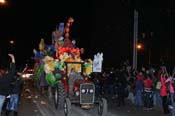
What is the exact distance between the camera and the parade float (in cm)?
1673

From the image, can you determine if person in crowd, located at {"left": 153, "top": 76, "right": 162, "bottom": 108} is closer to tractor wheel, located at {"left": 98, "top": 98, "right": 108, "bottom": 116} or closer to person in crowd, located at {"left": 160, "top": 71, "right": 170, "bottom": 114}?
person in crowd, located at {"left": 160, "top": 71, "right": 170, "bottom": 114}

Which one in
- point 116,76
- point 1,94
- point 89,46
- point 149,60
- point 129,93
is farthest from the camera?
point 89,46

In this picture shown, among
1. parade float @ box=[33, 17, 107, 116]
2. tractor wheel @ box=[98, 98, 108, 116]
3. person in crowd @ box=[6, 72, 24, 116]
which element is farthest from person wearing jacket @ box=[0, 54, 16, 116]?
tractor wheel @ box=[98, 98, 108, 116]

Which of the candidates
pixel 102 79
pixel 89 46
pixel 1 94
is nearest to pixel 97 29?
pixel 89 46

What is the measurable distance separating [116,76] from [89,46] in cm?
3909

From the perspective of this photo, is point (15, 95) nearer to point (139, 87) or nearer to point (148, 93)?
point (148, 93)

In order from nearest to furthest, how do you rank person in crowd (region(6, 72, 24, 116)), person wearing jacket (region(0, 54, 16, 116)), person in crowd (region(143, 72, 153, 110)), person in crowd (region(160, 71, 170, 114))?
person wearing jacket (region(0, 54, 16, 116)), person in crowd (region(6, 72, 24, 116)), person in crowd (region(160, 71, 170, 114)), person in crowd (region(143, 72, 153, 110))

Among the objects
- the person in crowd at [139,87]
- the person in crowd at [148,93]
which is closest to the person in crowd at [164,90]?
the person in crowd at [148,93]

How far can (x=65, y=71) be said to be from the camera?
19.6 m

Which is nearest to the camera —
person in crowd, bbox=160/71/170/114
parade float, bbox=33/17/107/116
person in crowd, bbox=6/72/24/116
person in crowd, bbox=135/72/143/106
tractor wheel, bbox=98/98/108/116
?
person in crowd, bbox=6/72/24/116

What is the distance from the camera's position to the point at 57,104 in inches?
738

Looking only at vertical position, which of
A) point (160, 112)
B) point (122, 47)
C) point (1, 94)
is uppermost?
point (122, 47)

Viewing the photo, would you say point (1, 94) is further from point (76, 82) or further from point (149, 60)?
point (149, 60)

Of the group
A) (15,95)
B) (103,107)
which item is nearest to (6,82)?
(15,95)
